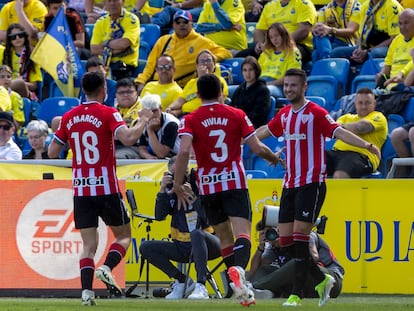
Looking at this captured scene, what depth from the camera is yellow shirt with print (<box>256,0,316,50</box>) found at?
17462mm

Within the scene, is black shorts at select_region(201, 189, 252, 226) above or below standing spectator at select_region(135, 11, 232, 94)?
below

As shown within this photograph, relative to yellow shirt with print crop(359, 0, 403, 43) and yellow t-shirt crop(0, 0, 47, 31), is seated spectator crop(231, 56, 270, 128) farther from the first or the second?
yellow t-shirt crop(0, 0, 47, 31)

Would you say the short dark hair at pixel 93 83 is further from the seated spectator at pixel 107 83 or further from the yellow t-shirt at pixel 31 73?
the yellow t-shirt at pixel 31 73

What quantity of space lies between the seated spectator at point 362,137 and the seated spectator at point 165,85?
9.23 ft

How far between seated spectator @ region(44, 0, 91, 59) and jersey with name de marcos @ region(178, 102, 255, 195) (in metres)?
8.03

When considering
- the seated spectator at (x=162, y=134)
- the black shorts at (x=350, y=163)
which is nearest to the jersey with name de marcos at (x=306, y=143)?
the black shorts at (x=350, y=163)

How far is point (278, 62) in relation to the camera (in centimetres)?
1688

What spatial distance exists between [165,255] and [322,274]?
8.14 ft

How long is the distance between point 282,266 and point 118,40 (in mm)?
6352

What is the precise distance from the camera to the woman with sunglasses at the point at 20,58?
19.0 metres

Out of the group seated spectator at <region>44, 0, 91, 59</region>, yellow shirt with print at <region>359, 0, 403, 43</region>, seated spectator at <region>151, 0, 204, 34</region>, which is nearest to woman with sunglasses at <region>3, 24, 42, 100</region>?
seated spectator at <region>44, 0, 91, 59</region>

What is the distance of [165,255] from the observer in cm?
1344

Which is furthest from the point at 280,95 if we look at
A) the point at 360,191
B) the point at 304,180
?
the point at 304,180

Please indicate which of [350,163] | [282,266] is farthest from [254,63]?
[282,266]
